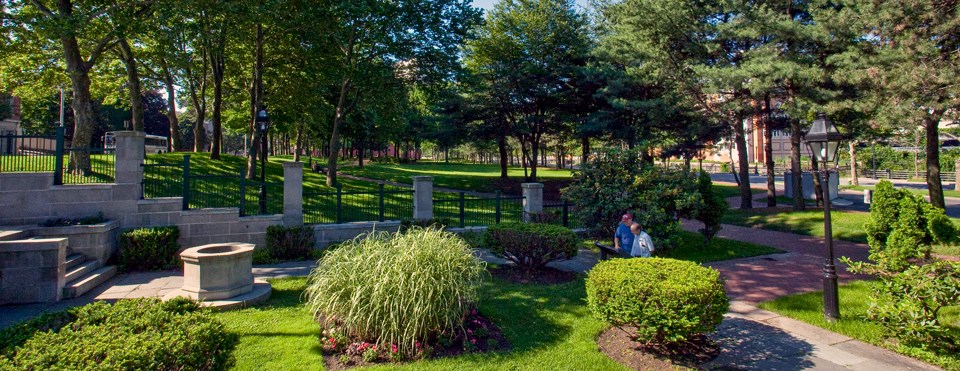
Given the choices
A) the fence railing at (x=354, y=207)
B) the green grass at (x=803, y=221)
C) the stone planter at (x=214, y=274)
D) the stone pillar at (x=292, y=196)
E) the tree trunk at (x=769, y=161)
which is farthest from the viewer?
the tree trunk at (x=769, y=161)

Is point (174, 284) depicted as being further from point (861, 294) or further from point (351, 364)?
point (861, 294)

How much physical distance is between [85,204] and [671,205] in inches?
501

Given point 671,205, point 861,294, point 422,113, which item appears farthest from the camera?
point 422,113

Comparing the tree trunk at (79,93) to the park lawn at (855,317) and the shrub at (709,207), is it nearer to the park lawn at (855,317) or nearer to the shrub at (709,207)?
the shrub at (709,207)

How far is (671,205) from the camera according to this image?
10875mm

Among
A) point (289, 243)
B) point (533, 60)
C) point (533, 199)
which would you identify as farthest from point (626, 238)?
point (533, 60)

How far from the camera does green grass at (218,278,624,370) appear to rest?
5.05 metres

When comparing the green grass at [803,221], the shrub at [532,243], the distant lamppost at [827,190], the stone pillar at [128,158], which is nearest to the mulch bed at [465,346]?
the shrub at [532,243]

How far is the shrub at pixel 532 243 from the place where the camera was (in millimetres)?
8516

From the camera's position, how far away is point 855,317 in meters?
6.78

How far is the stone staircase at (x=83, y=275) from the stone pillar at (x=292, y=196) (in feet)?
11.0

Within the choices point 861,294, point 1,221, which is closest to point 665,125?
point 861,294

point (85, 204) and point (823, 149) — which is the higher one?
point (823, 149)

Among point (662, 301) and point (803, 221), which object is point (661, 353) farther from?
point (803, 221)
